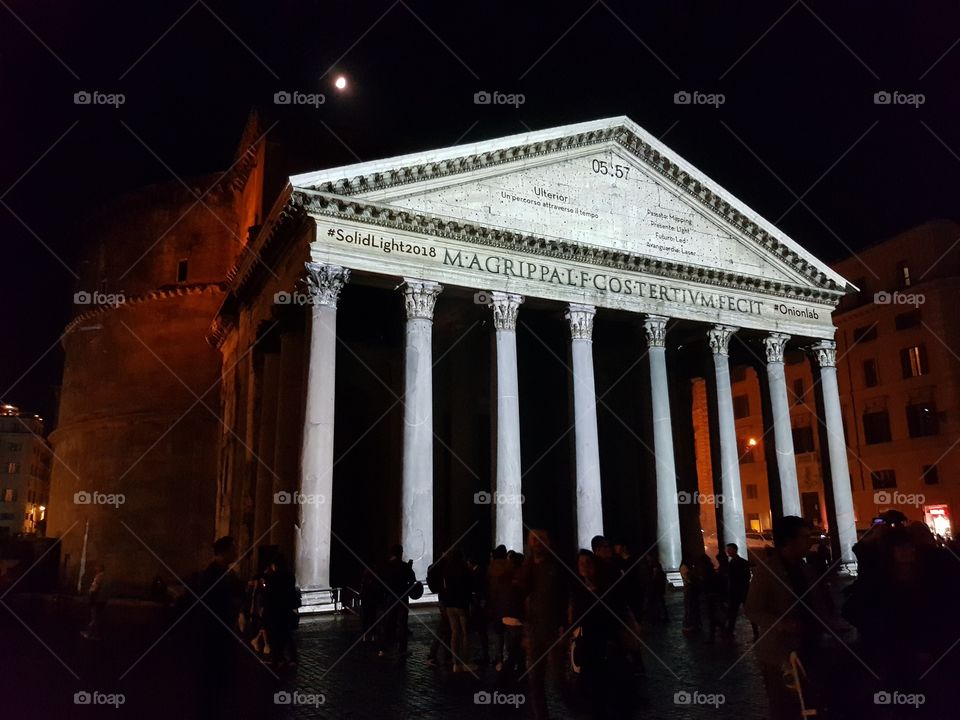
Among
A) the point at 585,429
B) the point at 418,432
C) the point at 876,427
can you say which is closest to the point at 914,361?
the point at 876,427

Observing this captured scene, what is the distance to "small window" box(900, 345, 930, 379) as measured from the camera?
2948 centimetres

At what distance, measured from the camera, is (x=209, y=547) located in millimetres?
24125

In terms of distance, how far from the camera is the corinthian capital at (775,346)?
20516 millimetres

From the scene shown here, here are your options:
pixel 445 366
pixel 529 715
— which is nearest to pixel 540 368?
pixel 445 366

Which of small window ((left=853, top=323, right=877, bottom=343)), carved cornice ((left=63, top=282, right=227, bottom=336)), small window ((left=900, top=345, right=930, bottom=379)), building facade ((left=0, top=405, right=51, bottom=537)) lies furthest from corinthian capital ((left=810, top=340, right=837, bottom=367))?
building facade ((left=0, top=405, right=51, bottom=537))

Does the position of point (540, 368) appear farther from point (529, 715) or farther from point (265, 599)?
point (529, 715)

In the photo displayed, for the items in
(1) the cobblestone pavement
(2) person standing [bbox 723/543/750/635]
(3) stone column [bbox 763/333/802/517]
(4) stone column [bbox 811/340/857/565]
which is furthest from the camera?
(4) stone column [bbox 811/340/857/565]

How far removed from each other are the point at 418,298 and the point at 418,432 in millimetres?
2949

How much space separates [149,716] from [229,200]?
22.8 metres

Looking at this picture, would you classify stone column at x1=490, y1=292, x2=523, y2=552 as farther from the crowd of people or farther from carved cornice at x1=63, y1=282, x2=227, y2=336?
carved cornice at x1=63, y1=282, x2=227, y2=336

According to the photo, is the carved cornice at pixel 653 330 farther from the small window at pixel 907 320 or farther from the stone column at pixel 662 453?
the small window at pixel 907 320

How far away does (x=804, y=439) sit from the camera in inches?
1395

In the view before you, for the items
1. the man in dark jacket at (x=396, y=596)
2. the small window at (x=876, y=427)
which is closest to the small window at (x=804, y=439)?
the small window at (x=876, y=427)

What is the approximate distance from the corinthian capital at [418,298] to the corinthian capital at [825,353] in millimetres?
12232
